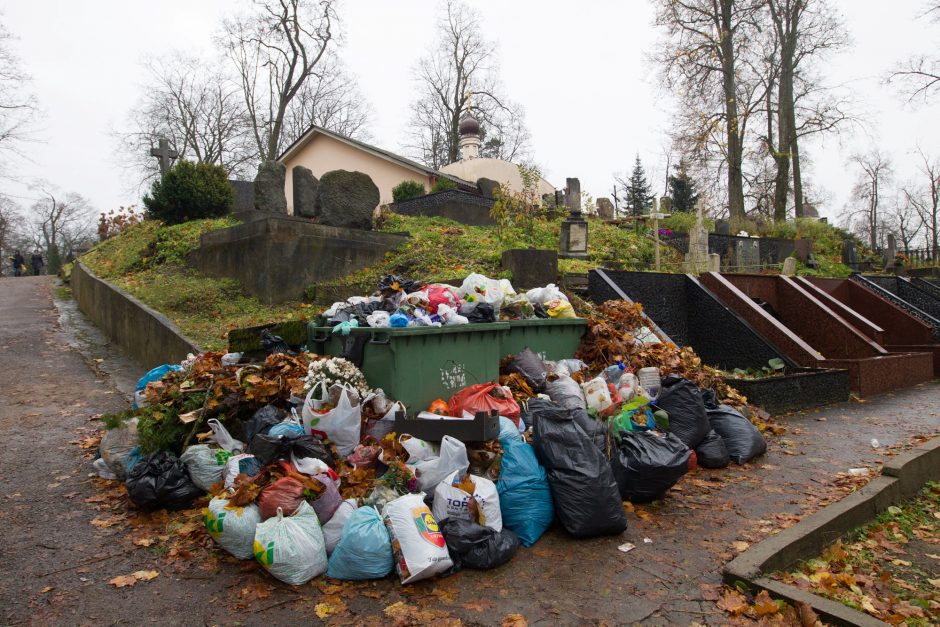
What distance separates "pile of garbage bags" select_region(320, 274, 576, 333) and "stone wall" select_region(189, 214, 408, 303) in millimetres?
3876

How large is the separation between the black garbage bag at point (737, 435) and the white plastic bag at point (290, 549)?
11.0ft

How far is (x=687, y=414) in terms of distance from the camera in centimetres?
458

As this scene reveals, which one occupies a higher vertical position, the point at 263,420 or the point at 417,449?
the point at 263,420

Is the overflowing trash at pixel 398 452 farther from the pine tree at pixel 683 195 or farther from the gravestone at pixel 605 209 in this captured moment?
the pine tree at pixel 683 195

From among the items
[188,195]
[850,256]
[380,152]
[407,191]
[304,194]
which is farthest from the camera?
[380,152]

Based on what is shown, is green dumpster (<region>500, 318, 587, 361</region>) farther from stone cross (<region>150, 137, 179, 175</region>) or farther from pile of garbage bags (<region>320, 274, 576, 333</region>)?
stone cross (<region>150, 137, 179, 175</region>)

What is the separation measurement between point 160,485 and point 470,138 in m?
29.7

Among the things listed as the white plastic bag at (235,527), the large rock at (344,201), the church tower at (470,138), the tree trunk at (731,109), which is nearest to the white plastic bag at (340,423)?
the white plastic bag at (235,527)

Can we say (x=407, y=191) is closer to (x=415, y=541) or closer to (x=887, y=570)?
(x=415, y=541)

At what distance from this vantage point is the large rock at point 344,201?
10430 mm

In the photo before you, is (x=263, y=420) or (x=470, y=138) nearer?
(x=263, y=420)

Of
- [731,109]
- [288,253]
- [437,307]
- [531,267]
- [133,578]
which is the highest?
[731,109]

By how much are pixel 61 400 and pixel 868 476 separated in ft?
24.8

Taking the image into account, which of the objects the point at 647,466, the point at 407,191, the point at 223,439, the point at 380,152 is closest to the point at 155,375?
the point at 223,439
